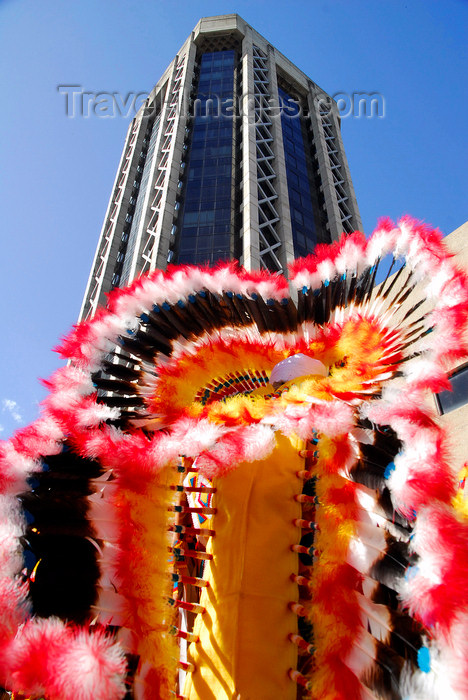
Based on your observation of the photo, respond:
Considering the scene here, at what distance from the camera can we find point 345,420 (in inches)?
79.2

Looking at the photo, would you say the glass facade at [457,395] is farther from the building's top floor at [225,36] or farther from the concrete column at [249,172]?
the building's top floor at [225,36]

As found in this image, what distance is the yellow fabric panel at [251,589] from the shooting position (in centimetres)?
190

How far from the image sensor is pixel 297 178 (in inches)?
1040

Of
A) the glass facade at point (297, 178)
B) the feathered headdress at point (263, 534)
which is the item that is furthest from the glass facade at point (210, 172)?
the feathered headdress at point (263, 534)

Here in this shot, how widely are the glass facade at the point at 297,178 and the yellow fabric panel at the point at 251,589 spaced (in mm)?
19587

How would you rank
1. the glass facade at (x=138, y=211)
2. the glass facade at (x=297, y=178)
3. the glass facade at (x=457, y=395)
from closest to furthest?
the glass facade at (x=457, y=395) < the glass facade at (x=297, y=178) < the glass facade at (x=138, y=211)

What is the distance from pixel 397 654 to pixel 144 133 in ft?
115

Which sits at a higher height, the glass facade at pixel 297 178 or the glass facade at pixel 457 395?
Answer: the glass facade at pixel 297 178

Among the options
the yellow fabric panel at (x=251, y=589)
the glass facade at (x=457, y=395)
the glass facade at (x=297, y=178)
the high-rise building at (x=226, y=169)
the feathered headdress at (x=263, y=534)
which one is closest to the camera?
the feathered headdress at (x=263, y=534)

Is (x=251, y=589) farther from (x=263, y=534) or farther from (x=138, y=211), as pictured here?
(x=138, y=211)

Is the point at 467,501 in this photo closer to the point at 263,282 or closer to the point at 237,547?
the point at 237,547

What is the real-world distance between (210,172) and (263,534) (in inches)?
924

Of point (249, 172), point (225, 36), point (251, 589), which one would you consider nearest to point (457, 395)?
point (251, 589)

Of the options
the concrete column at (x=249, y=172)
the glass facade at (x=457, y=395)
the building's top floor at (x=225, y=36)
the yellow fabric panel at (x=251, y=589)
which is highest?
the building's top floor at (x=225, y=36)
